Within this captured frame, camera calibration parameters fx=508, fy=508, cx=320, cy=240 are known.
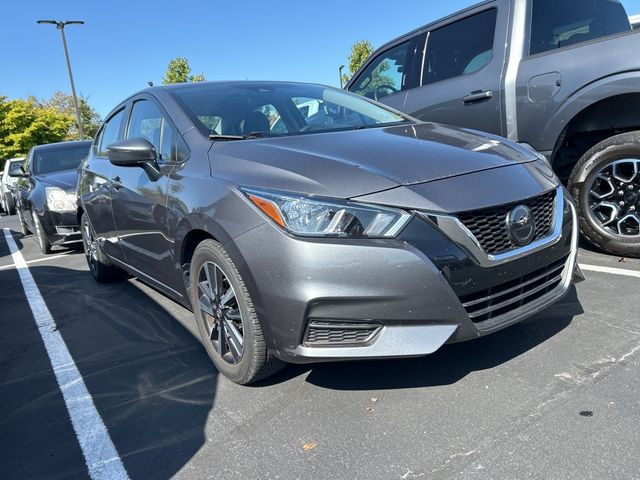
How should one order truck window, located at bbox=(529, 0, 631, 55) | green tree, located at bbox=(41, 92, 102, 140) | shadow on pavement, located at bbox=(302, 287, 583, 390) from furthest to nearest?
1. green tree, located at bbox=(41, 92, 102, 140)
2. truck window, located at bbox=(529, 0, 631, 55)
3. shadow on pavement, located at bbox=(302, 287, 583, 390)

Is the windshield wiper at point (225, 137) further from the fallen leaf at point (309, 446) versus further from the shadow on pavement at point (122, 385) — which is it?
the fallen leaf at point (309, 446)

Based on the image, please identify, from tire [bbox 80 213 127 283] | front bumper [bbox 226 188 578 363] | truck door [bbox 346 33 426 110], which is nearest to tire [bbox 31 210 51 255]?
tire [bbox 80 213 127 283]

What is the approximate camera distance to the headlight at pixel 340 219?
198cm

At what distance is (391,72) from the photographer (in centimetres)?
525

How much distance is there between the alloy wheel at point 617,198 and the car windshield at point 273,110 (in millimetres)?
1573

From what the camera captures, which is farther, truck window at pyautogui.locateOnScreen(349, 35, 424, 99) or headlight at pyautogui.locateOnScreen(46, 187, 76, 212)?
headlight at pyautogui.locateOnScreen(46, 187, 76, 212)

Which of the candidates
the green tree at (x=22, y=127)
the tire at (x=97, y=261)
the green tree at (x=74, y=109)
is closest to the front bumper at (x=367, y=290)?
the tire at (x=97, y=261)

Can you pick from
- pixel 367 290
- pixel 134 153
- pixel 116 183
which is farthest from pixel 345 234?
pixel 116 183

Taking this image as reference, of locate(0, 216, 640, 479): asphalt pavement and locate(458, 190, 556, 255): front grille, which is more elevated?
locate(458, 190, 556, 255): front grille

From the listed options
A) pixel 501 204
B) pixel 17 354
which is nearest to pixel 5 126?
pixel 17 354

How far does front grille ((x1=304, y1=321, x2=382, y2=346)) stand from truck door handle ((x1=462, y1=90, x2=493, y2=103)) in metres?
2.81

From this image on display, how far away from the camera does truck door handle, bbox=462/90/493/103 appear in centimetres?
411

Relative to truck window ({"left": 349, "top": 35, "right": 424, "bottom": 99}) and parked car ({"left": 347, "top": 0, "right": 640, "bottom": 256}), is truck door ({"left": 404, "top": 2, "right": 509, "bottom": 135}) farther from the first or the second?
truck window ({"left": 349, "top": 35, "right": 424, "bottom": 99})

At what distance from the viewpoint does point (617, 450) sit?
1791mm
